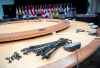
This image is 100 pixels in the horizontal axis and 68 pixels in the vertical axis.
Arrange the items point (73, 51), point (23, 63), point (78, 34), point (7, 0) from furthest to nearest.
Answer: point (7, 0), point (78, 34), point (73, 51), point (23, 63)

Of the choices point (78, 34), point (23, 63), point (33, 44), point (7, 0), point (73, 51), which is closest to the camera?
point (23, 63)

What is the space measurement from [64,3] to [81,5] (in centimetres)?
41

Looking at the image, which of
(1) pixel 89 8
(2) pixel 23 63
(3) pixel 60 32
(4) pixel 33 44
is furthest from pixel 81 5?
(2) pixel 23 63

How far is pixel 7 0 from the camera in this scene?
167 inches

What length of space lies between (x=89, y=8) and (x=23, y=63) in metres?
3.32

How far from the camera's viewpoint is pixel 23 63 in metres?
1.28

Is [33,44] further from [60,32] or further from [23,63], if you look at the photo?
[60,32]

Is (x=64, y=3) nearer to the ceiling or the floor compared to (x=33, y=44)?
nearer to the ceiling

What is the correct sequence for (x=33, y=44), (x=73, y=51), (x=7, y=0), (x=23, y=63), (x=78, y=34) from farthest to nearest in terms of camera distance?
(x=7, y=0) < (x=78, y=34) < (x=33, y=44) < (x=73, y=51) < (x=23, y=63)

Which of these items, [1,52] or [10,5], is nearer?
[1,52]

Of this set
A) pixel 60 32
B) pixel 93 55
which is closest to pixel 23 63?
pixel 93 55

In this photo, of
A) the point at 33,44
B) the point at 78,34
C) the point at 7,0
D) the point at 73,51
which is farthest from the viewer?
the point at 7,0

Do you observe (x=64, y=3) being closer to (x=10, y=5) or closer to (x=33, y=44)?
(x=10, y=5)

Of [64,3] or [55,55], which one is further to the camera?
[64,3]
